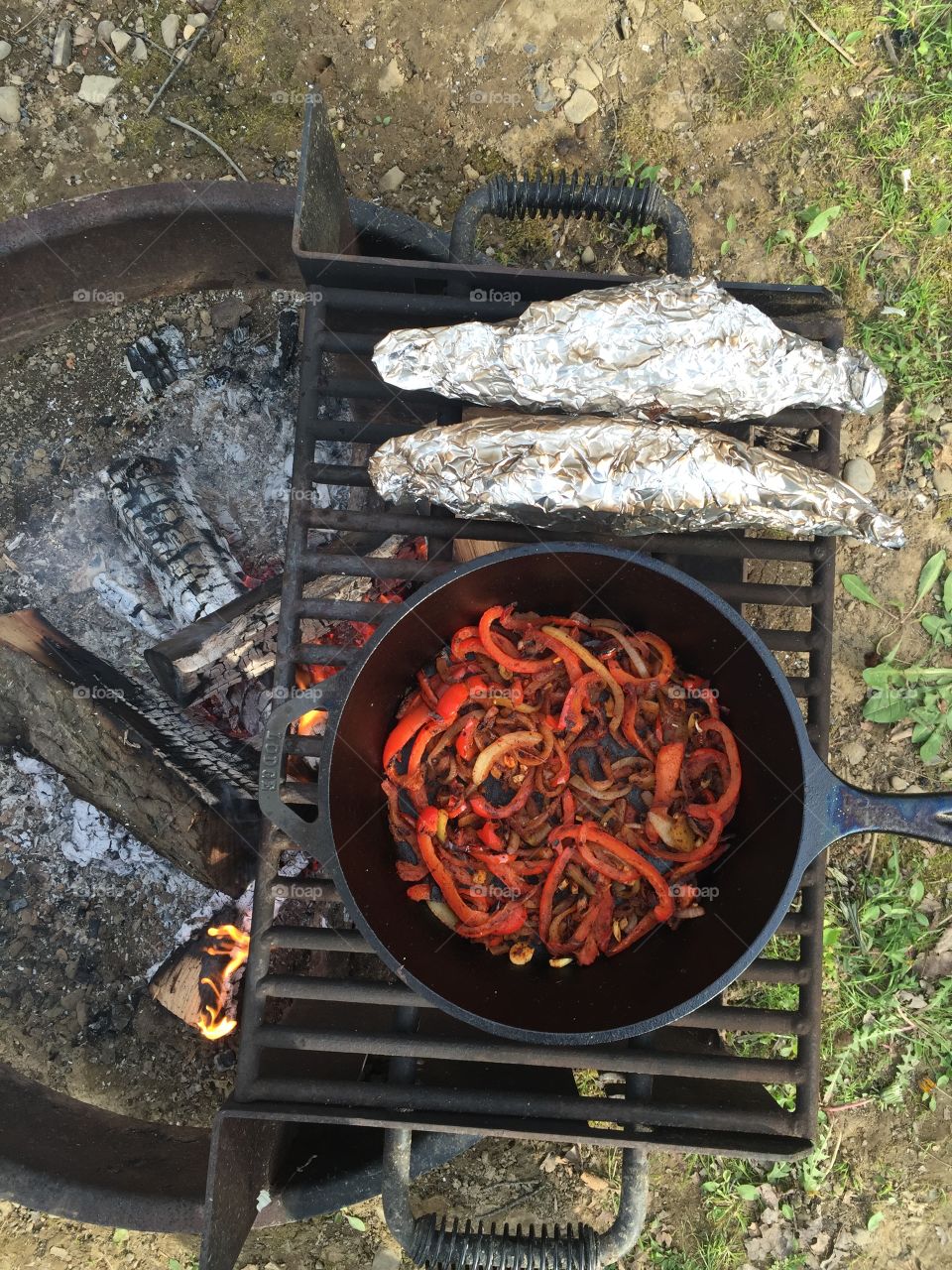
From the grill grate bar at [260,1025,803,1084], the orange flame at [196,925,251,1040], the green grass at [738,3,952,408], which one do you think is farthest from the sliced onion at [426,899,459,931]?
the green grass at [738,3,952,408]

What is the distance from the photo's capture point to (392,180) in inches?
139

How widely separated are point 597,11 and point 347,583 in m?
2.84

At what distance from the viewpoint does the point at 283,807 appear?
2.20m

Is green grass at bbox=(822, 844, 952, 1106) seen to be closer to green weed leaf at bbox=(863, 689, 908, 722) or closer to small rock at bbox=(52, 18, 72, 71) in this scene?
green weed leaf at bbox=(863, 689, 908, 722)

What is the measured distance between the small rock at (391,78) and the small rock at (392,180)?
1.12 feet

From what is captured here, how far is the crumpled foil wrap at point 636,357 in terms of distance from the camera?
242 cm

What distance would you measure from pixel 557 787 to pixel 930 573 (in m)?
2.13

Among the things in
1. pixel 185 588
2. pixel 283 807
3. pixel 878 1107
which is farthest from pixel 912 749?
pixel 185 588

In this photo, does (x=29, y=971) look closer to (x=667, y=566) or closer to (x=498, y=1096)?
(x=498, y=1096)

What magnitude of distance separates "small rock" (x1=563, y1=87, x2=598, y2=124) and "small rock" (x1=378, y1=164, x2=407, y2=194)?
782 millimetres

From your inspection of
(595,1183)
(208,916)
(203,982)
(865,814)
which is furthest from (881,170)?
(595,1183)

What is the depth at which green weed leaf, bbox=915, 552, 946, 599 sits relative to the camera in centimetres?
355

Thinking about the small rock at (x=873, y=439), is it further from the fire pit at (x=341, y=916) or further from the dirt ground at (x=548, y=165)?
the fire pit at (x=341, y=916)

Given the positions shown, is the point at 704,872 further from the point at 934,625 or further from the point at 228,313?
the point at 228,313
